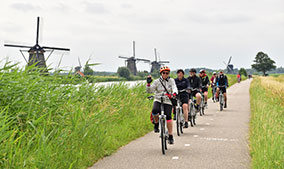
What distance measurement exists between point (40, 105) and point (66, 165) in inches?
65.1

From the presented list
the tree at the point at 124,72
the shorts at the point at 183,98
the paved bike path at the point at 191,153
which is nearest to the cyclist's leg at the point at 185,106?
the shorts at the point at 183,98

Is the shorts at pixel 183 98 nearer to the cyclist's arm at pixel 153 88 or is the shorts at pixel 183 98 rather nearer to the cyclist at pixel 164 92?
the cyclist at pixel 164 92

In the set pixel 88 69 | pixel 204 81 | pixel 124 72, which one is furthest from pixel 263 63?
pixel 88 69

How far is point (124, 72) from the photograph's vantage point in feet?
240

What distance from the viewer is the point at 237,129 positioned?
10.8 meters

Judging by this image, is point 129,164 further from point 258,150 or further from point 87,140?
point 258,150

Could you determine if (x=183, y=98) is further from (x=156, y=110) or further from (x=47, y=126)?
(x=47, y=126)

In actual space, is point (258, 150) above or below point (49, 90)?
below

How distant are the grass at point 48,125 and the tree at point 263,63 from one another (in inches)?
5860

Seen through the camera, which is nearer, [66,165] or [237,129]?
[66,165]

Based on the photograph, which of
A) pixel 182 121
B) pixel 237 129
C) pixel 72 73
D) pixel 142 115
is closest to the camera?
pixel 72 73

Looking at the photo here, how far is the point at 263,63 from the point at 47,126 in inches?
5992

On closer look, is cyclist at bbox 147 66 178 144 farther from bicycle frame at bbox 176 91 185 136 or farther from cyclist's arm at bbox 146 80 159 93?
bicycle frame at bbox 176 91 185 136

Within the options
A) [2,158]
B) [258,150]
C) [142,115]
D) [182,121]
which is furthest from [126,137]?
[2,158]
